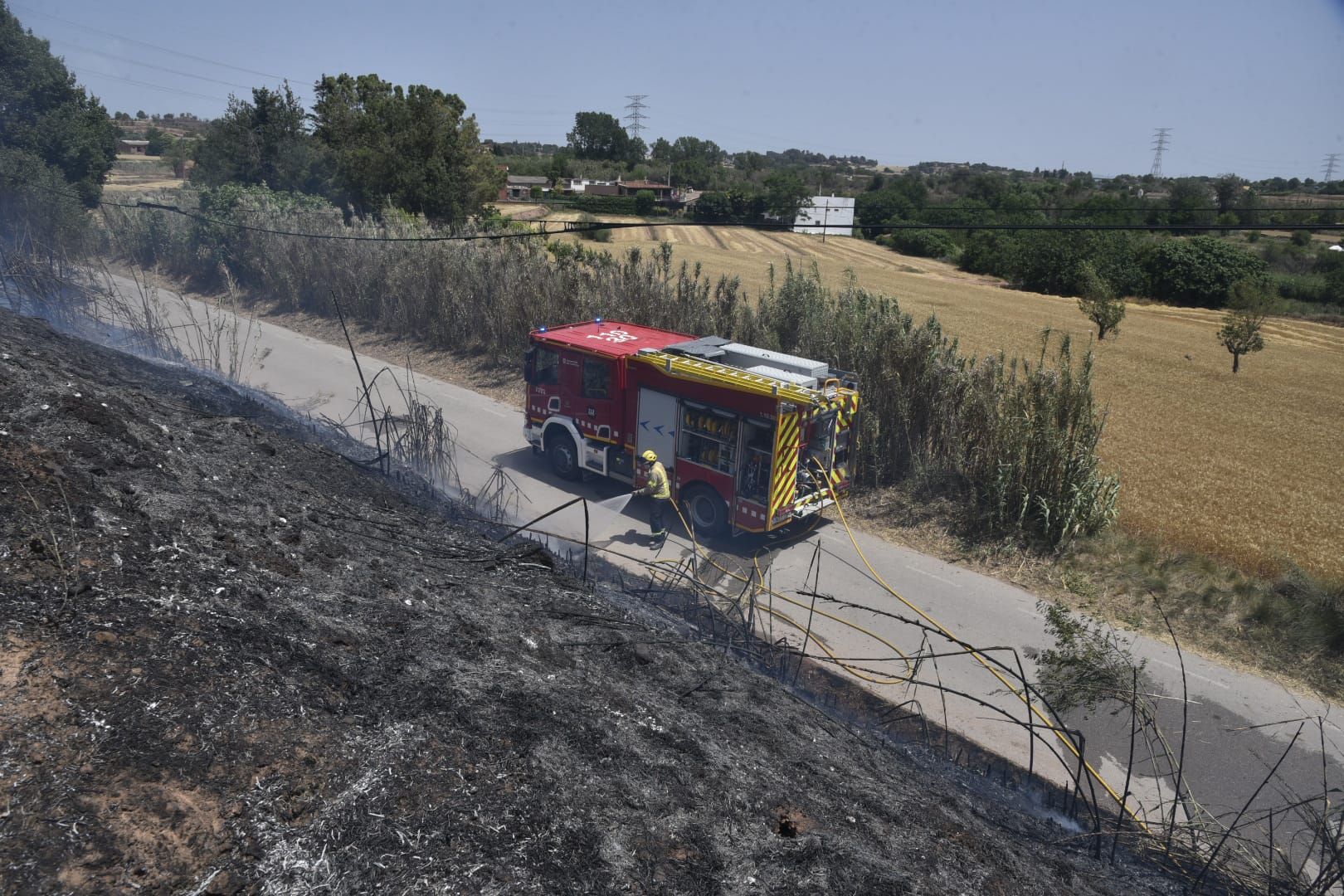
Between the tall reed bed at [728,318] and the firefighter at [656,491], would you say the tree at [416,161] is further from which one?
the firefighter at [656,491]

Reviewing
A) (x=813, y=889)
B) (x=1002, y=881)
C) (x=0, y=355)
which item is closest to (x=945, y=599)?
(x=1002, y=881)

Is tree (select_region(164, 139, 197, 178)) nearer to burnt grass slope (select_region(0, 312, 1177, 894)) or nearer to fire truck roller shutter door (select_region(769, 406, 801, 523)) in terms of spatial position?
fire truck roller shutter door (select_region(769, 406, 801, 523))

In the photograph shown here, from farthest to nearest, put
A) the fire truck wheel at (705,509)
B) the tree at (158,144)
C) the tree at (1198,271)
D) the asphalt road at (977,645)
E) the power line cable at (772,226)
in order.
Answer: the tree at (158,144) < the tree at (1198,271) < the fire truck wheel at (705,509) < the asphalt road at (977,645) < the power line cable at (772,226)

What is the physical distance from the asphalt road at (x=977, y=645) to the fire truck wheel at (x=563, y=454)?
8.1 inches

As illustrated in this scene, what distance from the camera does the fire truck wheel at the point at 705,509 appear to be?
11.4m

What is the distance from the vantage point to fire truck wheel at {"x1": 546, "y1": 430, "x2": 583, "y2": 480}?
43.3 ft

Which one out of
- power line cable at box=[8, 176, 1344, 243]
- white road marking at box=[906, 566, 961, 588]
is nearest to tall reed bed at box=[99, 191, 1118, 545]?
power line cable at box=[8, 176, 1344, 243]

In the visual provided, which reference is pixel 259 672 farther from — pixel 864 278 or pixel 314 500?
pixel 864 278

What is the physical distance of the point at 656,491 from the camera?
11250mm

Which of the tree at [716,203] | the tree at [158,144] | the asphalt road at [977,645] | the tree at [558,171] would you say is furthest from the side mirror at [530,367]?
the tree at [158,144]

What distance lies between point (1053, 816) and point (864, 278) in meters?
39.5

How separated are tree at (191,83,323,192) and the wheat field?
17183 millimetres

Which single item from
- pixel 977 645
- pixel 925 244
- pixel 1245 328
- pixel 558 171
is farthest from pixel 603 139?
pixel 977 645

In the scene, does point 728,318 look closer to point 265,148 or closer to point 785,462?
point 785,462
